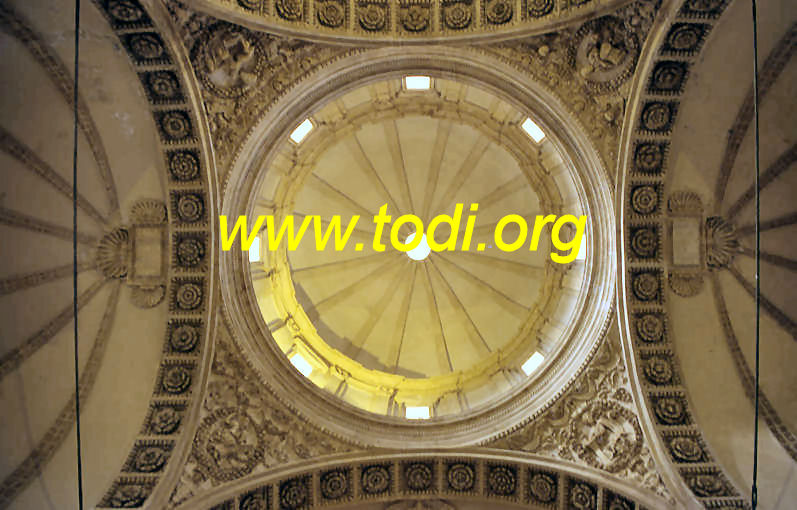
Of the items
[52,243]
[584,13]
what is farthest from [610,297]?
[52,243]

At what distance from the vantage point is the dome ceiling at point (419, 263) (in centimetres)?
1788

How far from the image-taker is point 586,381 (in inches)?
640

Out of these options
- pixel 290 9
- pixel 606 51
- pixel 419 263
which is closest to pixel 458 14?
pixel 606 51

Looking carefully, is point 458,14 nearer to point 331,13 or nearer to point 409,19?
point 409,19

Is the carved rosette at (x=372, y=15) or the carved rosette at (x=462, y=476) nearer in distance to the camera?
the carved rosette at (x=372, y=15)

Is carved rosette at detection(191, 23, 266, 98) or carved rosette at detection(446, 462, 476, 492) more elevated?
carved rosette at detection(191, 23, 266, 98)

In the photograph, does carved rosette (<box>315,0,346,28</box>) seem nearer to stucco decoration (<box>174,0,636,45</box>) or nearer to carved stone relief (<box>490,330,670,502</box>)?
stucco decoration (<box>174,0,636,45</box>)

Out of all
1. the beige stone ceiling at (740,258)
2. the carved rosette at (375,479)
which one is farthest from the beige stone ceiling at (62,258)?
the beige stone ceiling at (740,258)

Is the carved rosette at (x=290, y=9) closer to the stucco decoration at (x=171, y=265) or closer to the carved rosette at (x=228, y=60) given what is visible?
the carved rosette at (x=228, y=60)

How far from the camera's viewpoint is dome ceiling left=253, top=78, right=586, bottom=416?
58.6 ft

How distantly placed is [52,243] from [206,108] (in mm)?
4674

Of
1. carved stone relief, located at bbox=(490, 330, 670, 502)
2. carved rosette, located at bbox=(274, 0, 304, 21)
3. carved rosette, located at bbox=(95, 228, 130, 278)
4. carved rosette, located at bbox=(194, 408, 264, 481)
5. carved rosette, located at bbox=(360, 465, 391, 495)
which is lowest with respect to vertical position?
carved rosette, located at bbox=(360, 465, 391, 495)

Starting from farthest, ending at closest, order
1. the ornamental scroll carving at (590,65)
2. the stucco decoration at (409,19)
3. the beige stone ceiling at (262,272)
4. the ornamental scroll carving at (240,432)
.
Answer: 1. the ornamental scroll carving at (240,432)
2. the stucco decoration at (409,19)
3. the ornamental scroll carving at (590,65)
4. the beige stone ceiling at (262,272)

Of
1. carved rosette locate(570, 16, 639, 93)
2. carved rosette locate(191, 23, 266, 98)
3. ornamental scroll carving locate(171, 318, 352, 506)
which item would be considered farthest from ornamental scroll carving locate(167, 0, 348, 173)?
ornamental scroll carving locate(171, 318, 352, 506)
